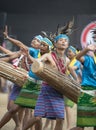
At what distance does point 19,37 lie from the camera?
52.7 ft

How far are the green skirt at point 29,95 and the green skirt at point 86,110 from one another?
1181mm

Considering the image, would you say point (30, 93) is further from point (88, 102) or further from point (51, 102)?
point (88, 102)

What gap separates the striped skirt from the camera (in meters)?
5.78

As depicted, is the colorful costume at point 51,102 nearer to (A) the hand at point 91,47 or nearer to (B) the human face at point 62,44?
(B) the human face at point 62,44

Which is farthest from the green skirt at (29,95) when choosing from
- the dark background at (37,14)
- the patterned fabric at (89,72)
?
the dark background at (37,14)

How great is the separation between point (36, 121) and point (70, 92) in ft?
1.76

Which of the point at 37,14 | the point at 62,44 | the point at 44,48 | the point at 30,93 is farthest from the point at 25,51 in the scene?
the point at 37,14

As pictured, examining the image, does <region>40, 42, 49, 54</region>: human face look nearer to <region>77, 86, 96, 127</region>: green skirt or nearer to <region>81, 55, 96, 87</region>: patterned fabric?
<region>81, 55, 96, 87</region>: patterned fabric

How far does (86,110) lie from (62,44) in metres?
0.92

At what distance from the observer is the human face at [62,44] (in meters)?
5.92

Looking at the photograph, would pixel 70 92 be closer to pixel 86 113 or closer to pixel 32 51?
pixel 86 113

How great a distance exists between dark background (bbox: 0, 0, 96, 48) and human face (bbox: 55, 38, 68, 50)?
9.54 m

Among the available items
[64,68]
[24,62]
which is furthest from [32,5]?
[64,68]

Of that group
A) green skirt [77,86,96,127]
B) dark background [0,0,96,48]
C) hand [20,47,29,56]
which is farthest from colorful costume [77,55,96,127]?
dark background [0,0,96,48]
